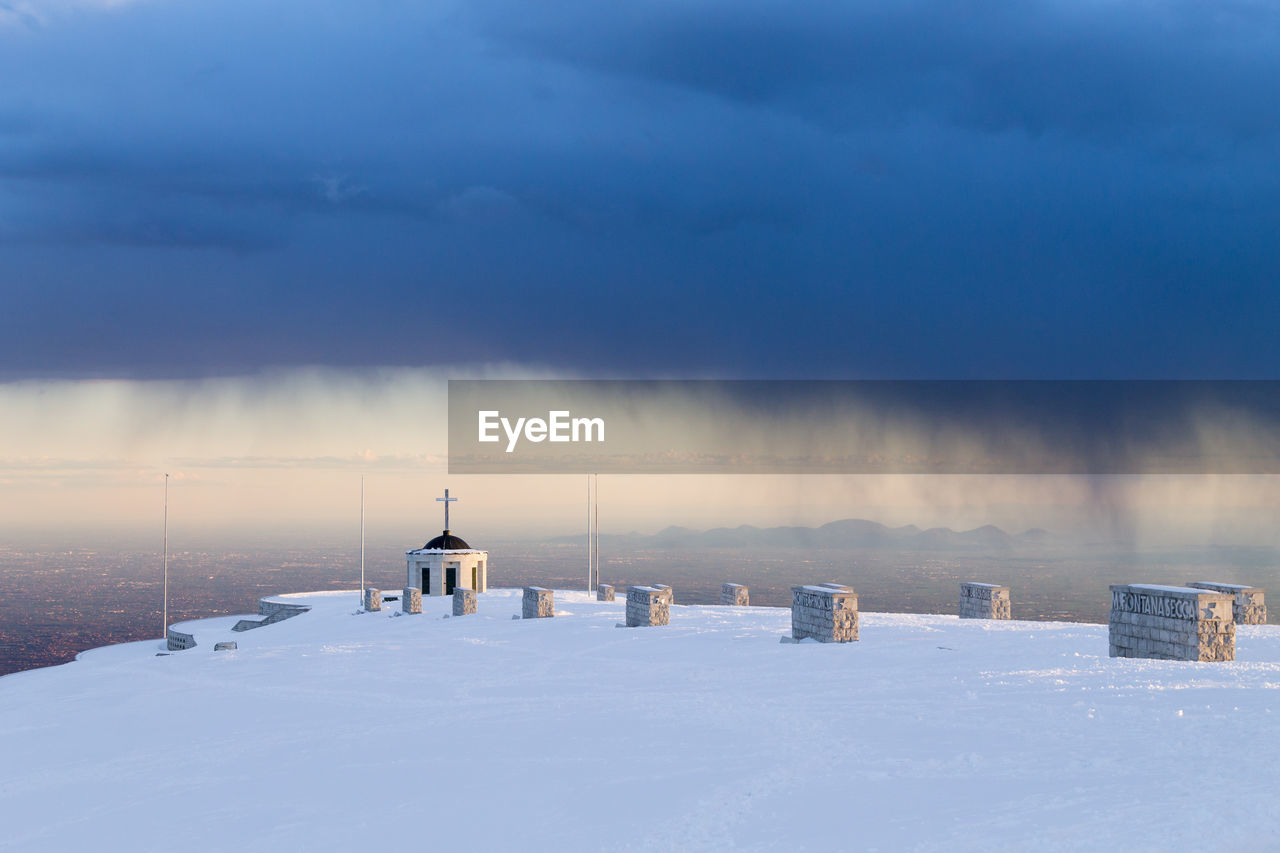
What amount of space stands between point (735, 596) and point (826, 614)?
17917mm

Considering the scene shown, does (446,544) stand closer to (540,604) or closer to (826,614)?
(540,604)

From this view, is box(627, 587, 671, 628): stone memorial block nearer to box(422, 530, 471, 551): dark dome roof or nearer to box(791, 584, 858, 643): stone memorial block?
box(791, 584, 858, 643): stone memorial block

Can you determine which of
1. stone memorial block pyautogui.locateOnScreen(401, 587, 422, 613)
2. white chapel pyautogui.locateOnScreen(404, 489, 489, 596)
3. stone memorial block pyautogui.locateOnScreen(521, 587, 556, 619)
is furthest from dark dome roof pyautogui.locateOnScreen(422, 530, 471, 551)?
stone memorial block pyautogui.locateOnScreen(521, 587, 556, 619)

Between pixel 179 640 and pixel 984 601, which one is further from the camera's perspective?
pixel 179 640

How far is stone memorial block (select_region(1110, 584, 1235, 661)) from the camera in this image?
69.1ft

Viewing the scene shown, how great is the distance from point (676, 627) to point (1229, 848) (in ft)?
75.8

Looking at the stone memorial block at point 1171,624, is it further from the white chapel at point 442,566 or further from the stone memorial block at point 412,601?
the white chapel at point 442,566

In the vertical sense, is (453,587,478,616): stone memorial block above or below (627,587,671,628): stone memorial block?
below

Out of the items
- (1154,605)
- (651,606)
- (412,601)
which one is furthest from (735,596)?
(1154,605)

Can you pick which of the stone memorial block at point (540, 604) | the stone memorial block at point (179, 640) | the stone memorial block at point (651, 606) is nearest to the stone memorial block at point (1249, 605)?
the stone memorial block at point (651, 606)

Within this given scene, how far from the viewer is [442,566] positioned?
5456cm

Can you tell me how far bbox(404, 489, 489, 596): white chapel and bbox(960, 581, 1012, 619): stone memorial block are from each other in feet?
90.5

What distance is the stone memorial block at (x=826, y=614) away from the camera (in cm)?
2689

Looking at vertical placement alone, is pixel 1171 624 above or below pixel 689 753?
above
